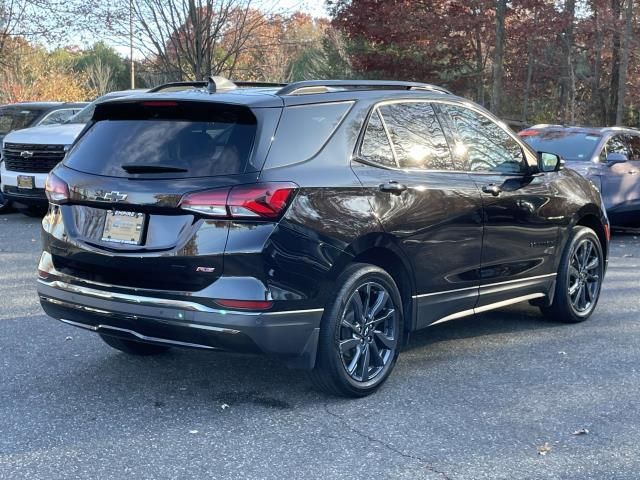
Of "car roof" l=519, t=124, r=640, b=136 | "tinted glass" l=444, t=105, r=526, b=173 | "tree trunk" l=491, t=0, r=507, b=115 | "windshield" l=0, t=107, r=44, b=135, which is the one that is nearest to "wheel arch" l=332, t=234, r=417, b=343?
"tinted glass" l=444, t=105, r=526, b=173

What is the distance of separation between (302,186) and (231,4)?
1269cm

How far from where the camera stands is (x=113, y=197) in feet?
13.7

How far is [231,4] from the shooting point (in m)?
15.9

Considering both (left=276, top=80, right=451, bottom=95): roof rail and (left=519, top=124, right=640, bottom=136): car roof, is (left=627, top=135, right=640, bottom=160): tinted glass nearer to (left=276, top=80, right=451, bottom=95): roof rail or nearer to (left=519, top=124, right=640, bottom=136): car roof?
(left=519, top=124, right=640, bottom=136): car roof

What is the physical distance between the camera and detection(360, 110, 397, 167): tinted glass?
4.66 m

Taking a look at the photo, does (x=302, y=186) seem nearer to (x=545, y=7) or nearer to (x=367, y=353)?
(x=367, y=353)

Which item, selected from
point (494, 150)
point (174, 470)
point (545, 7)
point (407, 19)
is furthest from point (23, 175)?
point (545, 7)

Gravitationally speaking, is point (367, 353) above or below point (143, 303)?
below

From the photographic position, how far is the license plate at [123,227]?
4.12m

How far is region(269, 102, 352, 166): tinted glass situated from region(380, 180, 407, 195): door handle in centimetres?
43

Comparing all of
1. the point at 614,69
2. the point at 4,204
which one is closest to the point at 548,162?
the point at 4,204

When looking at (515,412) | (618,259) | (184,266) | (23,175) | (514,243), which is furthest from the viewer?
(23,175)

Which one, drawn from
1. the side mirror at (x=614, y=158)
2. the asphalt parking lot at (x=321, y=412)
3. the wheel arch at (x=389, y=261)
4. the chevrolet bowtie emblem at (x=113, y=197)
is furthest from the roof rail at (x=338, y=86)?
the side mirror at (x=614, y=158)

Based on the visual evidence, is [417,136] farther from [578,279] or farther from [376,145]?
[578,279]
